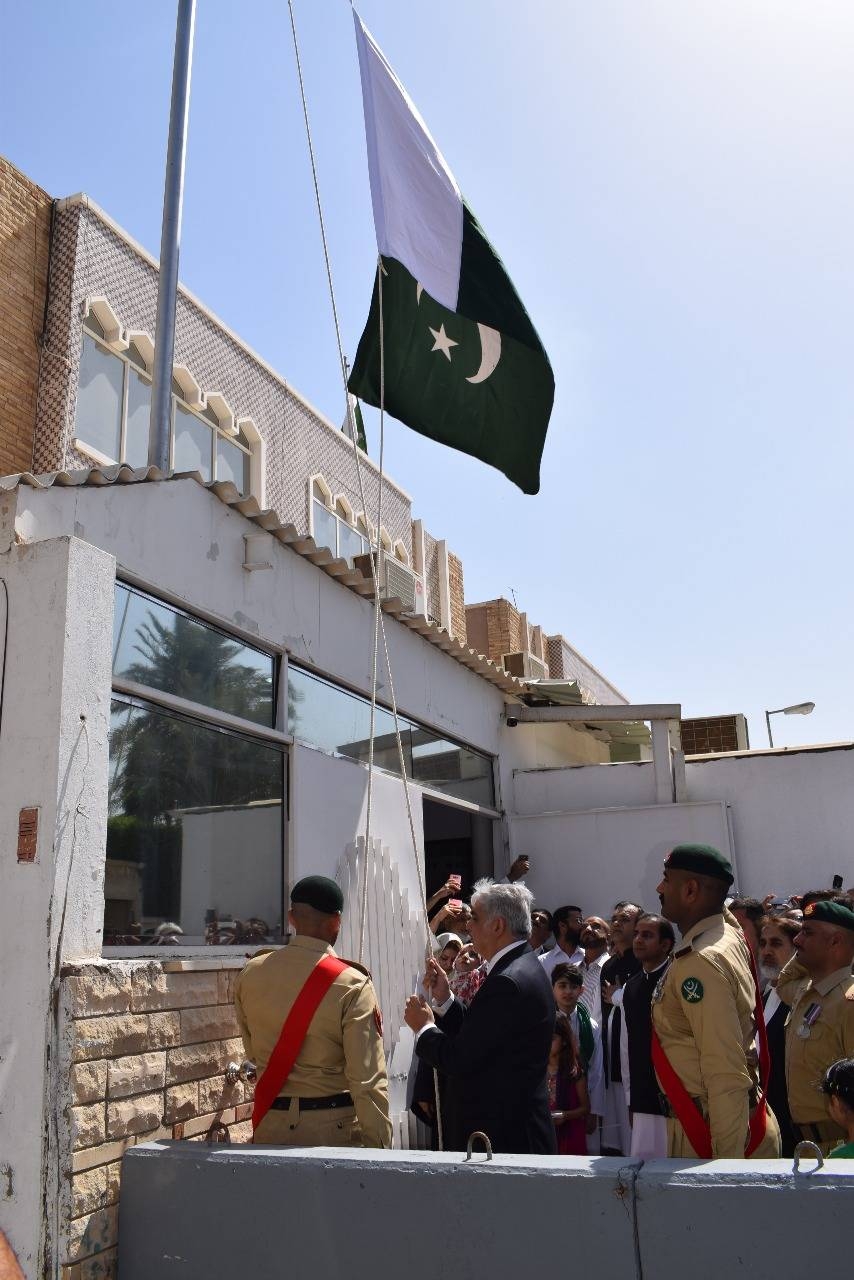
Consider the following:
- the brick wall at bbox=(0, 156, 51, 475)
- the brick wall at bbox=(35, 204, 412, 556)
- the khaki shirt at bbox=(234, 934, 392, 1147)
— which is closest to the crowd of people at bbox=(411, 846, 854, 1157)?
the khaki shirt at bbox=(234, 934, 392, 1147)

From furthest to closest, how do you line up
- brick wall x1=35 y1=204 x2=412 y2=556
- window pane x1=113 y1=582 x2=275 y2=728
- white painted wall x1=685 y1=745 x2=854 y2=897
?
1. brick wall x1=35 y1=204 x2=412 y2=556
2. white painted wall x1=685 y1=745 x2=854 y2=897
3. window pane x1=113 y1=582 x2=275 y2=728

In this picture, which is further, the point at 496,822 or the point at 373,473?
the point at 373,473

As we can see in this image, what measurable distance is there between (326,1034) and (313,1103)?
0.83ft

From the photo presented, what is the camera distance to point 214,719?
5.71m

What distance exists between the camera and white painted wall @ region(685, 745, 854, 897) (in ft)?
32.7

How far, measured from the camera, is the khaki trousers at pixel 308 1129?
3795 millimetres

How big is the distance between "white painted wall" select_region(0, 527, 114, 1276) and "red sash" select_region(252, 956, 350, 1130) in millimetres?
702

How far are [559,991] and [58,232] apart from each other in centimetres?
927

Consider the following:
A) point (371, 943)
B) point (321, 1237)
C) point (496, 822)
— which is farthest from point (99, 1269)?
point (496, 822)

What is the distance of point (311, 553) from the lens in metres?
6.96

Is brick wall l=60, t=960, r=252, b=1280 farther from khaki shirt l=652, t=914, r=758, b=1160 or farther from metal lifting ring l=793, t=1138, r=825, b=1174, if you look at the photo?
metal lifting ring l=793, t=1138, r=825, b=1174

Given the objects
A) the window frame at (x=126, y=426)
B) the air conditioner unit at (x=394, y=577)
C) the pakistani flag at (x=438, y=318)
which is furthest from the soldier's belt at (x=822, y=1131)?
the window frame at (x=126, y=426)

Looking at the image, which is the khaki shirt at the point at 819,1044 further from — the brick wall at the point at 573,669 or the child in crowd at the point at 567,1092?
the brick wall at the point at 573,669

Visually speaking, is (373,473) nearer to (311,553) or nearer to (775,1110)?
(311,553)
